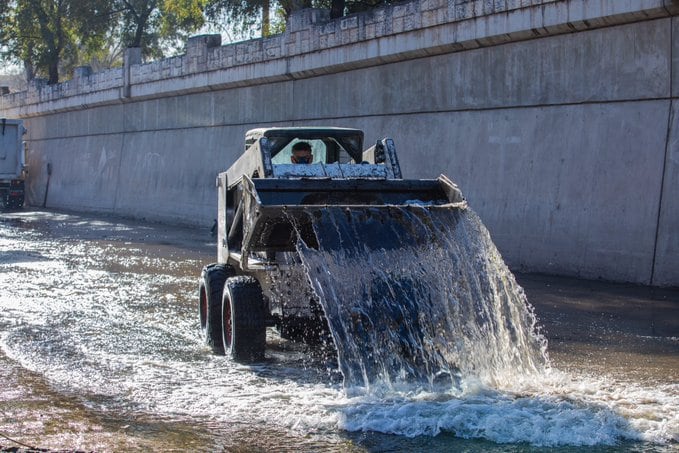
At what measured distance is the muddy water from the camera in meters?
6.70

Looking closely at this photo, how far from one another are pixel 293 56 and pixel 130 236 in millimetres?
5835

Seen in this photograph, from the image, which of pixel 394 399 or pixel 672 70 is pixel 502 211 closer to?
pixel 672 70

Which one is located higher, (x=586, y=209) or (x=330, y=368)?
(x=586, y=209)

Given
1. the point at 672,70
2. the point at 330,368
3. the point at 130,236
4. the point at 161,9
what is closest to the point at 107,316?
the point at 330,368

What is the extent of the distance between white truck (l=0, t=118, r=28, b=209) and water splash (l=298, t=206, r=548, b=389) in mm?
32349

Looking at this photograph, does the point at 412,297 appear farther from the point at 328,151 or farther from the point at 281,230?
the point at 328,151

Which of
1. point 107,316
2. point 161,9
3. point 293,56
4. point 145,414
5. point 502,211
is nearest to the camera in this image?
point 145,414

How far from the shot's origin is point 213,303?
10172mm

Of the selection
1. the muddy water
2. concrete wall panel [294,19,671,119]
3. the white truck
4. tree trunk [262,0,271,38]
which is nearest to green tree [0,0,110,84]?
the white truck

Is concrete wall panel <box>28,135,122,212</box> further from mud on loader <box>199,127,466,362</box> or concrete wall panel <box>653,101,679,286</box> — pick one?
mud on loader <box>199,127,466,362</box>

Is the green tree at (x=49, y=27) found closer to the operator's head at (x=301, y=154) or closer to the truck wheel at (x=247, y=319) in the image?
the operator's head at (x=301, y=154)

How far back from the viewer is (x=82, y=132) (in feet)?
128

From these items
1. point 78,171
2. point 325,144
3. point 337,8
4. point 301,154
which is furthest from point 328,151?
point 78,171

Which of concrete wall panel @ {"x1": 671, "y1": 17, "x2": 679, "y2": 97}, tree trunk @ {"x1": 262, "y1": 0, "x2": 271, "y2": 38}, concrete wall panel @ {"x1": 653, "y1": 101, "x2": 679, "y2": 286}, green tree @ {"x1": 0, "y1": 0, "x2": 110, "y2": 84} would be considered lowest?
concrete wall panel @ {"x1": 653, "y1": 101, "x2": 679, "y2": 286}
